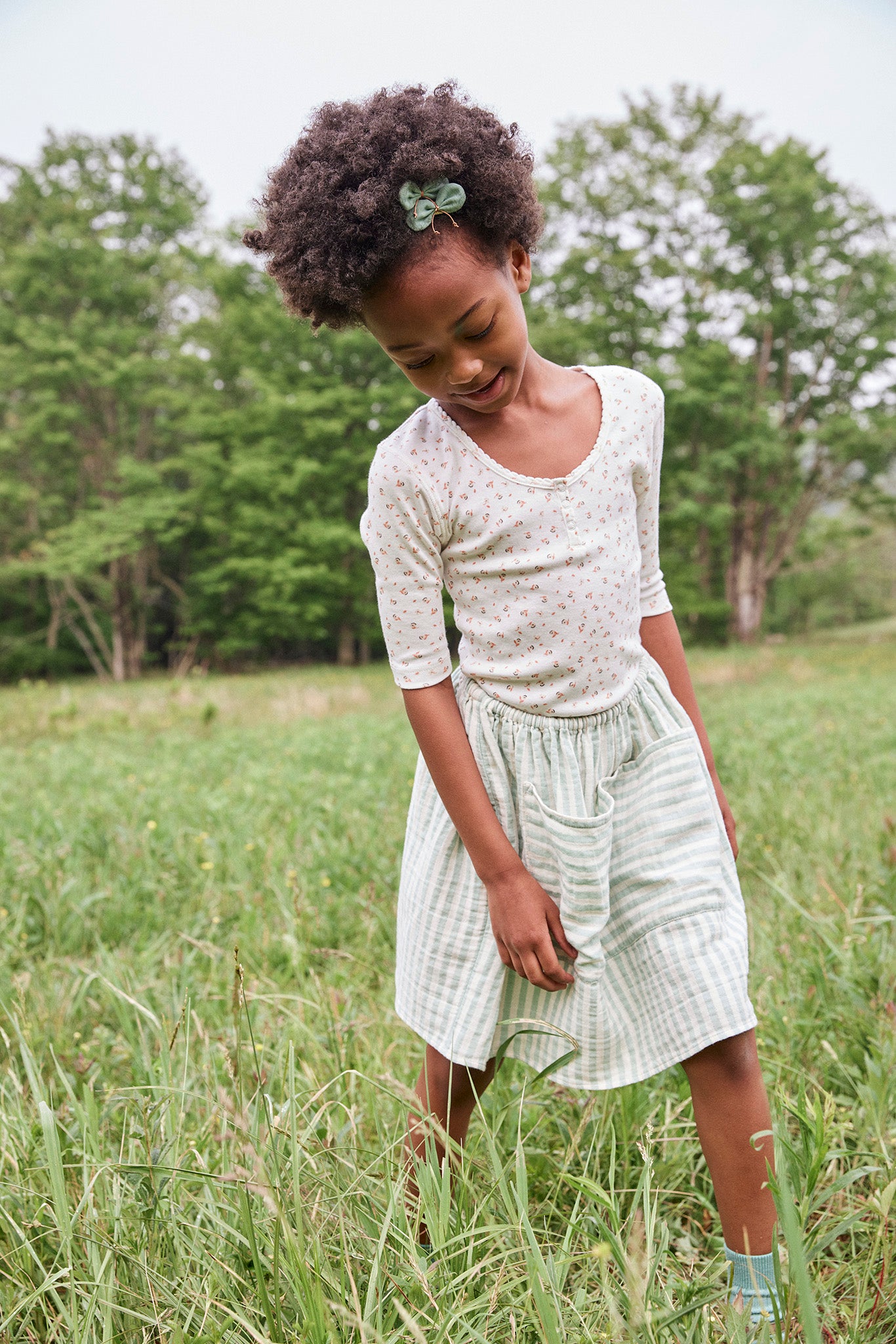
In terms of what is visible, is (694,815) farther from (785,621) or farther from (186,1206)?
(785,621)

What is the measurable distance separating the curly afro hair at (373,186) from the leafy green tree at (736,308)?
18461 mm

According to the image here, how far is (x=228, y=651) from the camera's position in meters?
21.3

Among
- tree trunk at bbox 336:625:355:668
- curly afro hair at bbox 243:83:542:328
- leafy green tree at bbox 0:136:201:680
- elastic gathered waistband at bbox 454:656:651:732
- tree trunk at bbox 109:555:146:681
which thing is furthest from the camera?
tree trunk at bbox 336:625:355:668

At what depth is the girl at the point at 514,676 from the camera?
4.07ft

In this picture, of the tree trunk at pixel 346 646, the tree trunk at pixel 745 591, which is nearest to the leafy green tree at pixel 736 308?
the tree trunk at pixel 745 591

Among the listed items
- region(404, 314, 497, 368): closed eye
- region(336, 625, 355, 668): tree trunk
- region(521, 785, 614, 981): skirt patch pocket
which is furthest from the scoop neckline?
region(336, 625, 355, 668): tree trunk

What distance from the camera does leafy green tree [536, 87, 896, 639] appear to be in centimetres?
1955

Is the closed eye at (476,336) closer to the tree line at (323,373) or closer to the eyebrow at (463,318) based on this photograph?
the eyebrow at (463,318)

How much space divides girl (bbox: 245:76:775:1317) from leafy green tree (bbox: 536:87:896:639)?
18379 mm

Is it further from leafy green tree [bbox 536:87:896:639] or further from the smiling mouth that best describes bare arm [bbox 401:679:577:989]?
leafy green tree [bbox 536:87:896:639]

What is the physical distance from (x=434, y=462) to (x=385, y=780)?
319 centimetres

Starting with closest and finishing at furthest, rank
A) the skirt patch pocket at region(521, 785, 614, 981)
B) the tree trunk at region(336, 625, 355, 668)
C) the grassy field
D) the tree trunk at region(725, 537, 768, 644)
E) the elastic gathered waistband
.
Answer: the grassy field < the skirt patch pocket at region(521, 785, 614, 981) < the elastic gathered waistband < the tree trunk at region(336, 625, 355, 668) < the tree trunk at region(725, 537, 768, 644)

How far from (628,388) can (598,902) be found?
33.4 inches

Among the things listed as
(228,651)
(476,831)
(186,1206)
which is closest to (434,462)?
(476,831)
